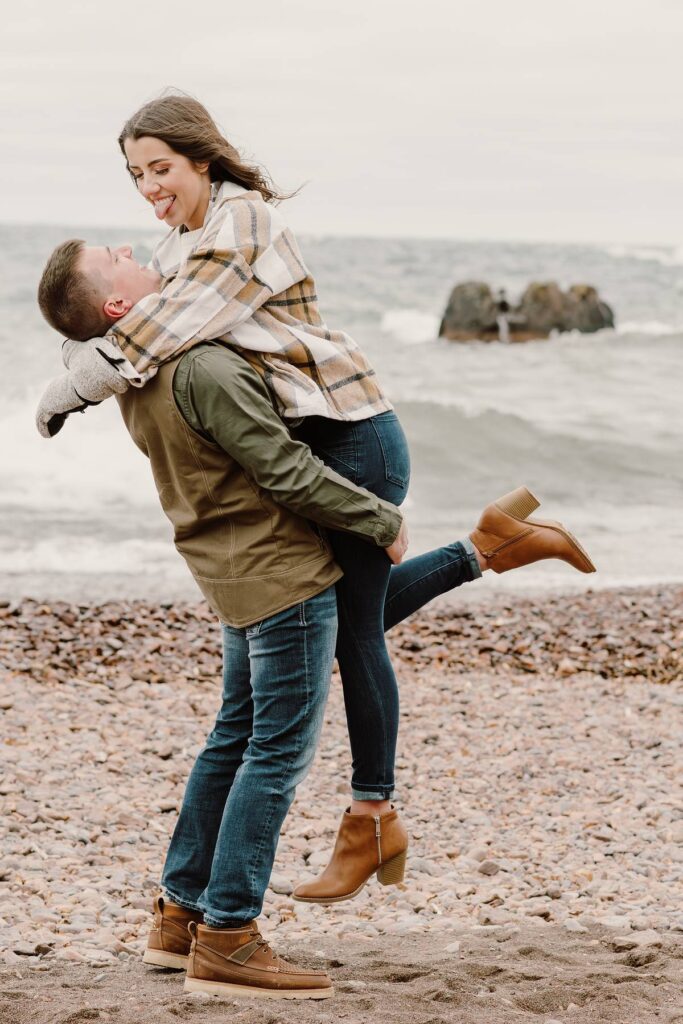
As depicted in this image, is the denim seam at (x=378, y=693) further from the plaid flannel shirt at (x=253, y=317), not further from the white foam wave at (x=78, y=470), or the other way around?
the white foam wave at (x=78, y=470)

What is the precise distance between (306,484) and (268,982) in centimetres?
135

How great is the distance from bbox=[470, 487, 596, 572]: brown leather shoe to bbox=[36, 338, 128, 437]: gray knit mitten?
1.17 m

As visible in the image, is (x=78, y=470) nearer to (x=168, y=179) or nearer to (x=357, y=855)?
(x=357, y=855)

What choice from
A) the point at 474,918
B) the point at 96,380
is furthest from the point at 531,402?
the point at 96,380

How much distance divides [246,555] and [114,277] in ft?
2.47

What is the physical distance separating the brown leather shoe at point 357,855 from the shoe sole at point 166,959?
384 millimetres

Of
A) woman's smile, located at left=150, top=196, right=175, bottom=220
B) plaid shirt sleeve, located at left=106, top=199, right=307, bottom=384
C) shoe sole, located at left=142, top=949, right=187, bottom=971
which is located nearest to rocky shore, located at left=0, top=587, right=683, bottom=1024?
shoe sole, located at left=142, top=949, right=187, bottom=971

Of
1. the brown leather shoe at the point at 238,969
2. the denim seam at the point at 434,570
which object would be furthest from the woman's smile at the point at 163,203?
the brown leather shoe at the point at 238,969

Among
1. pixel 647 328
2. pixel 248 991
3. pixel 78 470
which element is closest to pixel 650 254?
pixel 647 328

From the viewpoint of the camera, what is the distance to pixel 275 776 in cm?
318

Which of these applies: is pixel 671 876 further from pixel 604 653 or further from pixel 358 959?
pixel 604 653

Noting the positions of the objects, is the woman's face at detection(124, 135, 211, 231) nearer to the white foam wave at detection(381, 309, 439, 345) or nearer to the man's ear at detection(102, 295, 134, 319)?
the man's ear at detection(102, 295, 134, 319)

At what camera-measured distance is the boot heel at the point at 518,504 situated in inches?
142

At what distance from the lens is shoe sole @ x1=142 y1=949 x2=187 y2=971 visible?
3.54m
